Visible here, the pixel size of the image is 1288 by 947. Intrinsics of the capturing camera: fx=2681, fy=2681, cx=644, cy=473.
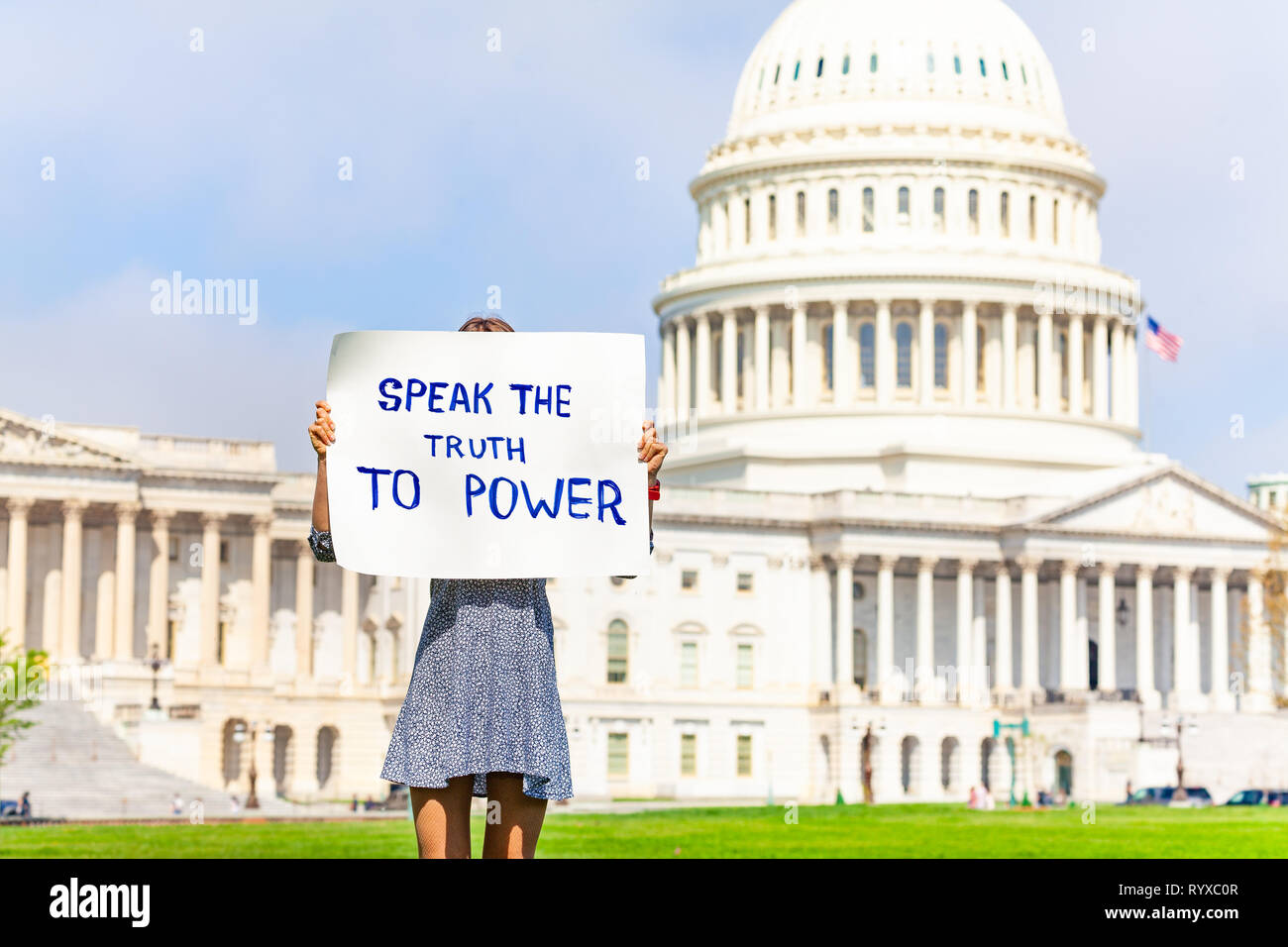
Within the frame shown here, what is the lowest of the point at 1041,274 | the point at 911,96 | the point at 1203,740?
the point at 1203,740

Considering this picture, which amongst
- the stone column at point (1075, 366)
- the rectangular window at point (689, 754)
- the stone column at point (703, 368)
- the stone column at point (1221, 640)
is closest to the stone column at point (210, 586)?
the rectangular window at point (689, 754)

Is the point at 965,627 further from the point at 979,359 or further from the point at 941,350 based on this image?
the point at 941,350

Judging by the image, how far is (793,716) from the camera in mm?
130000

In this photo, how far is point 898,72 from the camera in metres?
150

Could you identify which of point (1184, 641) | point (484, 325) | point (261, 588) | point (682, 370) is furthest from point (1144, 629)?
point (484, 325)

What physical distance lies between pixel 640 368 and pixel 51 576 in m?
107

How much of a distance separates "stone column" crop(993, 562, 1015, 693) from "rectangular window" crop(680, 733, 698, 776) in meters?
15.3

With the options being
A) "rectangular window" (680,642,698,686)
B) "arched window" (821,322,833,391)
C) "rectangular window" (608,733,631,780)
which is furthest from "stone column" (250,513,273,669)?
"arched window" (821,322,833,391)

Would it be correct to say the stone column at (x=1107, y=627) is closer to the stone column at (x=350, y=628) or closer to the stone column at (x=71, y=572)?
the stone column at (x=350, y=628)

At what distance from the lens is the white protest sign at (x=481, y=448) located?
12859 mm

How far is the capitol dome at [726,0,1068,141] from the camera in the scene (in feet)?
490

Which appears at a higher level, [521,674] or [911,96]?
[911,96]
